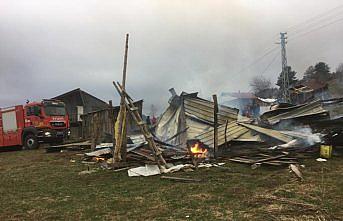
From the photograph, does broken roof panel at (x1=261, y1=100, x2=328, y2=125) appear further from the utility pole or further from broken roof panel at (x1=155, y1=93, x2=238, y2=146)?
the utility pole

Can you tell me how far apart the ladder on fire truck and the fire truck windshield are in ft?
37.8

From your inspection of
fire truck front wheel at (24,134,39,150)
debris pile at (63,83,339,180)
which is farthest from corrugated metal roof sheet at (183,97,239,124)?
fire truck front wheel at (24,134,39,150)

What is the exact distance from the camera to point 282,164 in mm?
9875

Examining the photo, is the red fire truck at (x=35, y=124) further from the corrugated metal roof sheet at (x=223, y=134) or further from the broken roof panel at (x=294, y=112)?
the broken roof panel at (x=294, y=112)

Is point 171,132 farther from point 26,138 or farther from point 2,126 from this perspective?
point 2,126

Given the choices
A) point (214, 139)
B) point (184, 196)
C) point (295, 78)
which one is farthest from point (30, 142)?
point (295, 78)

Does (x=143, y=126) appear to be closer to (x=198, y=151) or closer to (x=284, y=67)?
(x=198, y=151)

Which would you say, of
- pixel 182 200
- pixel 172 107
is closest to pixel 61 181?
pixel 182 200

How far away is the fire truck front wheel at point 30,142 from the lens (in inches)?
837

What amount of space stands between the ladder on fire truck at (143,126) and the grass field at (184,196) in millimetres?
963

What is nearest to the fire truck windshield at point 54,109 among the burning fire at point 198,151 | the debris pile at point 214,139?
the debris pile at point 214,139

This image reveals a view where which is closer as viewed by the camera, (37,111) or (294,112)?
(294,112)

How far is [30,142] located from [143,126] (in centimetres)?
1383

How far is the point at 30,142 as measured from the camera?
2159cm
